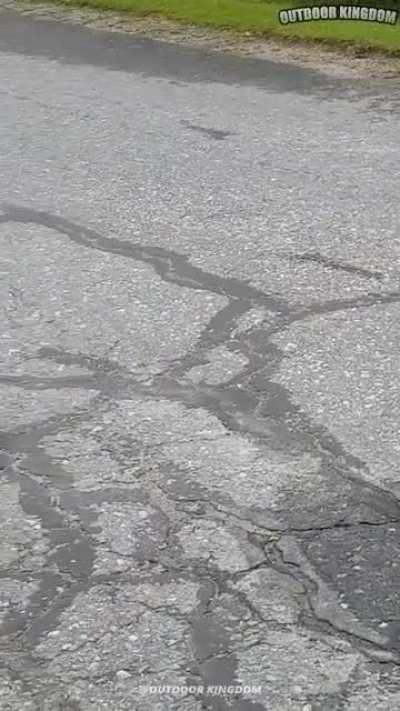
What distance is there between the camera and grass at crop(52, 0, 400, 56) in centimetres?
873

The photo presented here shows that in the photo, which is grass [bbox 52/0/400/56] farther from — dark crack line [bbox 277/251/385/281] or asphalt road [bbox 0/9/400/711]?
dark crack line [bbox 277/251/385/281]

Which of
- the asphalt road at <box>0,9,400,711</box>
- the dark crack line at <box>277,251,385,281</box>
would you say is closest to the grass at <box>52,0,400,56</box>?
the asphalt road at <box>0,9,400,711</box>

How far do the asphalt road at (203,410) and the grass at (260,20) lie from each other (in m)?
1.17

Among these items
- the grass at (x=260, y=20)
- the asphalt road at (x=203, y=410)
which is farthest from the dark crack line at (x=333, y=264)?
the grass at (x=260, y=20)

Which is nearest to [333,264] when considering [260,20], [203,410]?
[203,410]

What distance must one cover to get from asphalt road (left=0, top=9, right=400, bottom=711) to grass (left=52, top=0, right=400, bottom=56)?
117cm

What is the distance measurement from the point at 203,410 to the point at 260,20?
5.90m

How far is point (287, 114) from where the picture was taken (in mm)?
7492

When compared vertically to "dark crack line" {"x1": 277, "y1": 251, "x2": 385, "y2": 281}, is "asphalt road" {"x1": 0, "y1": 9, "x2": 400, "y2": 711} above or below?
below

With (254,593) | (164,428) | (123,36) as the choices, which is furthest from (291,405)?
(123,36)

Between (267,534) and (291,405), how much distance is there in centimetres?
77

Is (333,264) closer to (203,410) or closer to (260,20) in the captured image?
(203,410)

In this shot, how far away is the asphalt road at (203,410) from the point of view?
3096 millimetres

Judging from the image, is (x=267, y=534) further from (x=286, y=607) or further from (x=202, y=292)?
(x=202, y=292)
